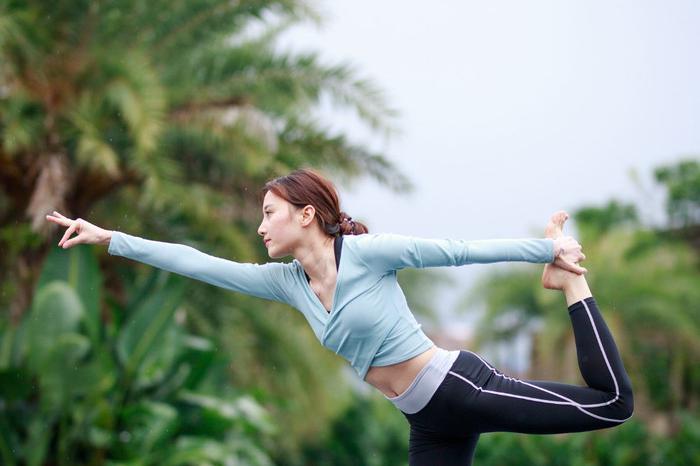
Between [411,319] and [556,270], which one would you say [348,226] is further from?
[556,270]

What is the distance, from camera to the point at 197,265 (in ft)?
10.4

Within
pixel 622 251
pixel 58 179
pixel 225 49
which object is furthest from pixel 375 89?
pixel 622 251


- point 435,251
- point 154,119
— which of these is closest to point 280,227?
point 435,251

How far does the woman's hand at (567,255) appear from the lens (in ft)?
10.1

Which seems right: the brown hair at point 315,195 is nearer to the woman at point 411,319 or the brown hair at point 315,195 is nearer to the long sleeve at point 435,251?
the woman at point 411,319

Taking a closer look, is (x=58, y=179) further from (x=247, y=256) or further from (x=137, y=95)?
(x=247, y=256)

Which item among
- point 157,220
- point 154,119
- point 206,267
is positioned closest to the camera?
point 206,267

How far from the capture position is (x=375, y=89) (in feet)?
32.5

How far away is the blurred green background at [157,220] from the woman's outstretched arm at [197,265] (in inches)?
158

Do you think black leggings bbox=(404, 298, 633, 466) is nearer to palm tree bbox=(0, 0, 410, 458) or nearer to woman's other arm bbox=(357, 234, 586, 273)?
woman's other arm bbox=(357, 234, 586, 273)

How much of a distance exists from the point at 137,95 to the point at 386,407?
702 centimetres

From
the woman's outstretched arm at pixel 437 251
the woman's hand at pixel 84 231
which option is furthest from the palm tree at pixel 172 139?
the woman's outstretched arm at pixel 437 251

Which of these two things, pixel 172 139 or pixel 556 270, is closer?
pixel 556 270

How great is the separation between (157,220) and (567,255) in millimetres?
7366
